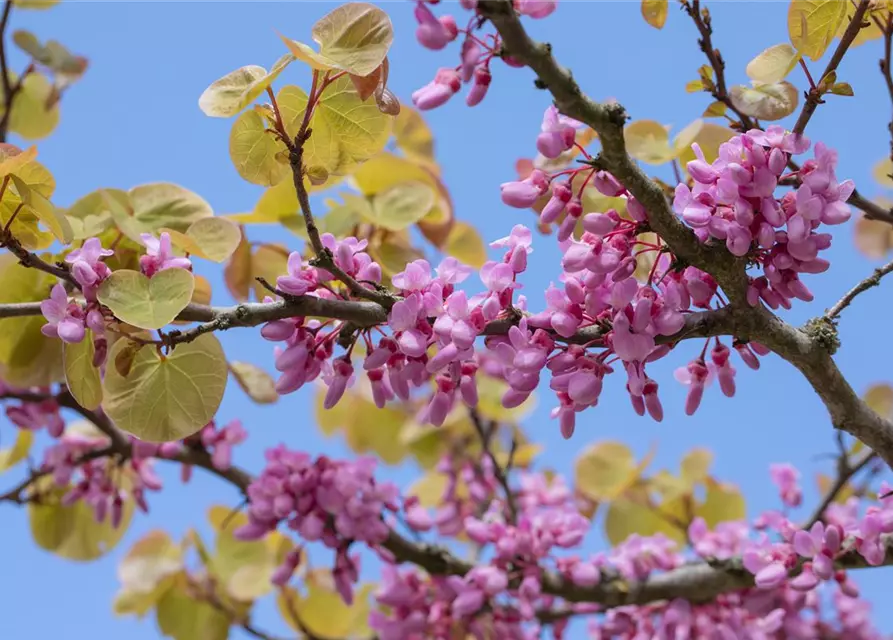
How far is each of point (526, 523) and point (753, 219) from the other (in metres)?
0.75

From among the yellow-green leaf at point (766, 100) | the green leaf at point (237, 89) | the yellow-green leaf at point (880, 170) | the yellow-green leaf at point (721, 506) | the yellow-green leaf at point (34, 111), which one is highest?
the yellow-green leaf at point (880, 170)

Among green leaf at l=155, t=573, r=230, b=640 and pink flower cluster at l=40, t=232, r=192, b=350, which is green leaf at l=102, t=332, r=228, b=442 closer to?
pink flower cluster at l=40, t=232, r=192, b=350

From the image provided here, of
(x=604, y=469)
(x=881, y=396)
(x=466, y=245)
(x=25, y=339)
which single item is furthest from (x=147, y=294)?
(x=881, y=396)

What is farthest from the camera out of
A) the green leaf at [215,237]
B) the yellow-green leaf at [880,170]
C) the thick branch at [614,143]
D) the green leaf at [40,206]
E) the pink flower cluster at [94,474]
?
the yellow-green leaf at [880,170]

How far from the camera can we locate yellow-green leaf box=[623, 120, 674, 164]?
44.3 inches

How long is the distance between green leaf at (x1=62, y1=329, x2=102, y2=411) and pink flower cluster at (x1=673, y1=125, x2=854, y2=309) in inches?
25.2

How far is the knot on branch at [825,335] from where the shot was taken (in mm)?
889

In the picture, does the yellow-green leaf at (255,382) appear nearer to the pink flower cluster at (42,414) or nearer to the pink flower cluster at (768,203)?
the pink flower cluster at (42,414)

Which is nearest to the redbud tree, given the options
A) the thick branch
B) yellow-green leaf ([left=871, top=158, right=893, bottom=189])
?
the thick branch

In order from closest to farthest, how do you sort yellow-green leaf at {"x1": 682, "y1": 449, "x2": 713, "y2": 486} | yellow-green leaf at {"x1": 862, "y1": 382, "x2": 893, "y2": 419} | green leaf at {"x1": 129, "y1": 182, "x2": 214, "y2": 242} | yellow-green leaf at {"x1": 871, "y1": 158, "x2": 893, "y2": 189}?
green leaf at {"x1": 129, "y1": 182, "x2": 214, "y2": 242}
yellow-green leaf at {"x1": 682, "y1": 449, "x2": 713, "y2": 486}
yellow-green leaf at {"x1": 862, "y1": 382, "x2": 893, "y2": 419}
yellow-green leaf at {"x1": 871, "y1": 158, "x2": 893, "y2": 189}

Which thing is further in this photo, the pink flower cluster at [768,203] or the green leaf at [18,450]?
the green leaf at [18,450]

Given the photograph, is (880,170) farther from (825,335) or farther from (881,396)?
(825,335)

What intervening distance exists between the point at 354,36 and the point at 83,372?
47 cm

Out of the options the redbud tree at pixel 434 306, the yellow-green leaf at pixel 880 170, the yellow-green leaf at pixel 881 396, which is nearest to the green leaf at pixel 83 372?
the redbud tree at pixel 434 306
